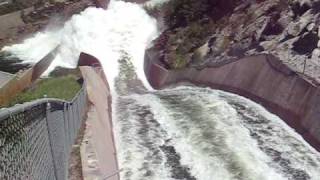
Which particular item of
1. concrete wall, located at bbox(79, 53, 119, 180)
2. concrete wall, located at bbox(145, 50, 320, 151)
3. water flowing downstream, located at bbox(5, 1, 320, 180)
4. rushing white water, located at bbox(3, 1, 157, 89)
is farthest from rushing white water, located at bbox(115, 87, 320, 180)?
rushing white water, located at bbox(3, 1, 157, 89)

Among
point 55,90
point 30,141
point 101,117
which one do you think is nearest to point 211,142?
point 101,117

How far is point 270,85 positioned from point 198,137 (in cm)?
491

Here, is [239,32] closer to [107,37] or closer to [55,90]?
[55,90]

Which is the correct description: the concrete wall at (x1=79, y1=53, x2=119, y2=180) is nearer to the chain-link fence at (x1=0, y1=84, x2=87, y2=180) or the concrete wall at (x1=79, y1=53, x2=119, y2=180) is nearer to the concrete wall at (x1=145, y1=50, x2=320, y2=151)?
the concrete wall at (x1=145, y1=50, x2=320, y2=151)

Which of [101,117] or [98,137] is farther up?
[98,137]

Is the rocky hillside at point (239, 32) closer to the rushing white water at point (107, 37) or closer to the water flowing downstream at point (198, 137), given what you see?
the rushing white water at point (107, 37)

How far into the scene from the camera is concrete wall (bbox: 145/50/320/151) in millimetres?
23094

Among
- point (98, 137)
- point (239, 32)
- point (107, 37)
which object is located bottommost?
point (98, 137)

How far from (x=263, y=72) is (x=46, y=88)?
1097 cm

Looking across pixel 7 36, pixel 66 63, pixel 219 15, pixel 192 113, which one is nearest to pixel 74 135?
pixel 192 113

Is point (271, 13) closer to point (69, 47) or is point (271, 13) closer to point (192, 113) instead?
point (192, 113)

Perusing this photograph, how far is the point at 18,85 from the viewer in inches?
1426

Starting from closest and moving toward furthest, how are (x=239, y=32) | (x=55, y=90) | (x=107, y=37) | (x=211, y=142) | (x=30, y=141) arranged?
1. (x=30, y=141)
2. (x=211, y=142)
3. (x=55, y=90)
4. (x=239, y=32)
5. (x=107, y=37)

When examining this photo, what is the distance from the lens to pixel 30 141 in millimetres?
8156
